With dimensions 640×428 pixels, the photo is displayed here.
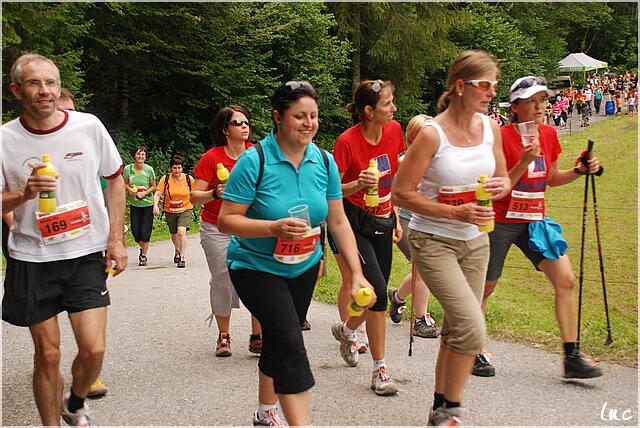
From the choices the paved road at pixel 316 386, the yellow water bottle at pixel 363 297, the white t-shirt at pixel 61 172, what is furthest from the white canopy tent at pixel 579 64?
the white t-shirt at pixel 61 172

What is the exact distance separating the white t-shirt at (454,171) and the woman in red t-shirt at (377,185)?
922 mm

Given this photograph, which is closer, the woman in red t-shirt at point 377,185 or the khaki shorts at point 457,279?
the khaki shorts at point 457,279

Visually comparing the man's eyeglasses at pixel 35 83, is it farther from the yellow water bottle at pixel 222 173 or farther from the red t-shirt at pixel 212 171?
the red t-shirt at pixel 212 171

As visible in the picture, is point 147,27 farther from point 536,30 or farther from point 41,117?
point 536,30

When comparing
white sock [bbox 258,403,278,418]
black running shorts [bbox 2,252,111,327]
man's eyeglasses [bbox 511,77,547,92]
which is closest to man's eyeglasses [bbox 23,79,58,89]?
black running shorts [bbox 2,252,111,327]

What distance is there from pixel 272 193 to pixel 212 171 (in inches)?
97.3

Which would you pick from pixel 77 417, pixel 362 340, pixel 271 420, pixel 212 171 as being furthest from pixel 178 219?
pixel 271 420

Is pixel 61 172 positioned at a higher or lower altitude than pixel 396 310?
higher

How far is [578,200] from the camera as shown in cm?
2147

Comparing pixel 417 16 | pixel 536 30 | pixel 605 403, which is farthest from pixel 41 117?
pixel 536 30

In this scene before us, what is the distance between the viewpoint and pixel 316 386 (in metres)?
5.58

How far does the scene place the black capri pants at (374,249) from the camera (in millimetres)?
5395

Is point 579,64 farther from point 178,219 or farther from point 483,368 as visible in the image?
point 483,368

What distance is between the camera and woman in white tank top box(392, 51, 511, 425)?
168 inches
